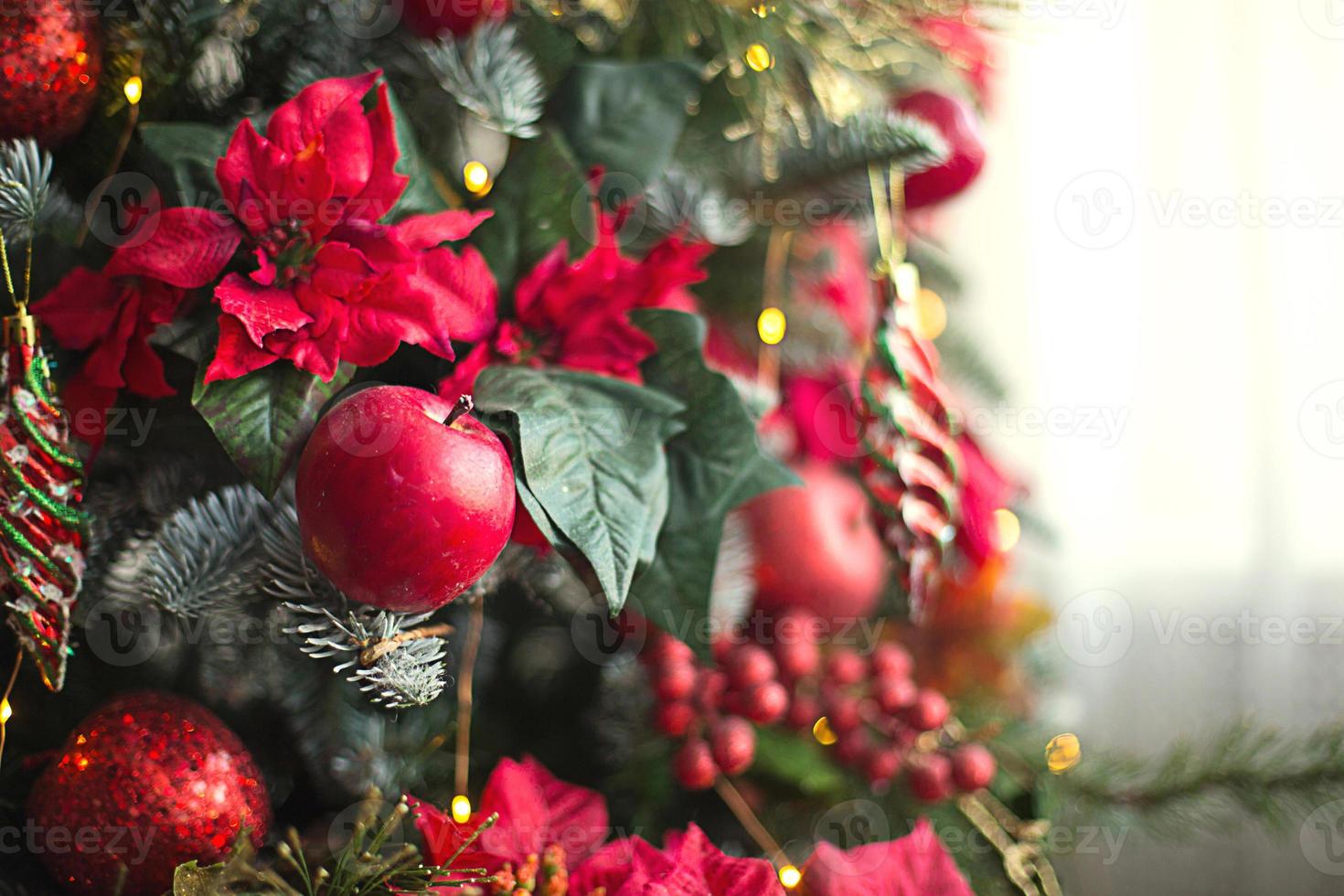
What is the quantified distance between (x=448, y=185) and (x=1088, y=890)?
70 centimetres

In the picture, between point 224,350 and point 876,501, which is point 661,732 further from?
point 224,350

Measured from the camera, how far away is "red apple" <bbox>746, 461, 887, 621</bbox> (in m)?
0.48

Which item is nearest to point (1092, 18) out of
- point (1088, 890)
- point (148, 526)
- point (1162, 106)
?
point (1162, 106)

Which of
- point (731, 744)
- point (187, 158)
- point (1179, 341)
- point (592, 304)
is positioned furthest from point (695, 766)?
point (1179, 341)

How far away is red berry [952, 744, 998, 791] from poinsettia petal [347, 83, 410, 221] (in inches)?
14.2

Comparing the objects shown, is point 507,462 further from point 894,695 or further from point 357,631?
point 894,695

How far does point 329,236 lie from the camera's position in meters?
0.30

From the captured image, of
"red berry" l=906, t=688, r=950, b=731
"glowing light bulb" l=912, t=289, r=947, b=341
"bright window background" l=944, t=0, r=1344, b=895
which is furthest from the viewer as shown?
"bright window background" l=944, t=0, r=1344, b=895

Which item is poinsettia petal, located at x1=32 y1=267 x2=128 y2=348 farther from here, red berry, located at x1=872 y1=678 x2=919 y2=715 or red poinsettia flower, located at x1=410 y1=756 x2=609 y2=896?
red berry, located at x1=872 y1=678 x2=919 y2=715

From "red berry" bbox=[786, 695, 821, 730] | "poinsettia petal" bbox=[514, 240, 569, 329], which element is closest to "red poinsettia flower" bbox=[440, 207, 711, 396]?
"poinsettia petal" bbox=[514, 240, 569, 329]

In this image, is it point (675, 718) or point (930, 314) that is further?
point (930, 314)

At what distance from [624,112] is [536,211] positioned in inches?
2.6

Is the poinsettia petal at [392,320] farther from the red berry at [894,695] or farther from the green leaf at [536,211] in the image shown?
the red berry at [894,695]

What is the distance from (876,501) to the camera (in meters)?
0.43
